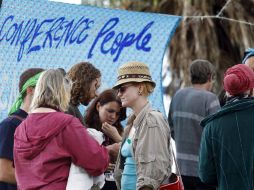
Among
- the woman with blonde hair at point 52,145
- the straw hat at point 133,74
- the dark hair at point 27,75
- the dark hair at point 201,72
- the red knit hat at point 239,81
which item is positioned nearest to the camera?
the woman with blonde hair at point 52,145

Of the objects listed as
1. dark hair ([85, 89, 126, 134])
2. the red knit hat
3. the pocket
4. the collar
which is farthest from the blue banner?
the pocket

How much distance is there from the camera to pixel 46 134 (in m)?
4.75

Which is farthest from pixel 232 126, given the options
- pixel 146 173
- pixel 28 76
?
pixel 28 76

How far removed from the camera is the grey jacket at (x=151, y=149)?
500 cm

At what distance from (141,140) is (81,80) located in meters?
0.72

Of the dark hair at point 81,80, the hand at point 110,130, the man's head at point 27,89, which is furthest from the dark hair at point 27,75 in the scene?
the hand at point 110,130

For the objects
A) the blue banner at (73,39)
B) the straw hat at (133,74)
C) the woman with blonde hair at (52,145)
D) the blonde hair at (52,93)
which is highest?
the blue banner at (73,39)

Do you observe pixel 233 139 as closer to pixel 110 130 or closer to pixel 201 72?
pixel 110 130

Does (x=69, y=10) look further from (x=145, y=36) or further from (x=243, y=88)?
(x=243, y=88)

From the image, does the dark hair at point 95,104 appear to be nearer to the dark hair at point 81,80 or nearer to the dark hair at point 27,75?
the dark hair at point 81,80

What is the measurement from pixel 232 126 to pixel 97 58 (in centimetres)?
172

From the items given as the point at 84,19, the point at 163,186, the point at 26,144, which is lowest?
the point at 163,186

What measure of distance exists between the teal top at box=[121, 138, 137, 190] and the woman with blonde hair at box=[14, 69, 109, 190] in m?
0.38

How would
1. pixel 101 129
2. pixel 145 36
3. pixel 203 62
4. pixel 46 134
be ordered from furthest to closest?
pixel 203 62
pixel 145 36
pixel 101 129
pixel 46 134
